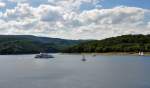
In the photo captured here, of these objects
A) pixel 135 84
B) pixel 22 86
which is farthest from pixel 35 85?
pixel 135 84

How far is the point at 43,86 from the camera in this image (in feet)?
226

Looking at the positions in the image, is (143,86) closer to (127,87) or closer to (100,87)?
(127,87)

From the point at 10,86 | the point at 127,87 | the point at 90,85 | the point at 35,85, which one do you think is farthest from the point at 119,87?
the point at 10,86

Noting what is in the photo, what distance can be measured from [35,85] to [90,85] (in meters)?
11.1

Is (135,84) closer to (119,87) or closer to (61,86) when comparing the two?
(119,87)

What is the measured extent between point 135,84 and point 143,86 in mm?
3787

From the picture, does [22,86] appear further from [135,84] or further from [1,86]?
[135,84]

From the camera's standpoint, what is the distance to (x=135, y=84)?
70.0 metres

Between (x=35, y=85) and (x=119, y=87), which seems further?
(x=35, y=85)

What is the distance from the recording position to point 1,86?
70250mm

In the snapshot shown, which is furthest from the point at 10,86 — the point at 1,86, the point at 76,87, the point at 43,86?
the point at 76,87

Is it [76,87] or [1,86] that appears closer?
[76,87]

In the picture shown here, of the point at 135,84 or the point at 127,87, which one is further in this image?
the point at 135,84

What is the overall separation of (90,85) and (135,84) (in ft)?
29.3
